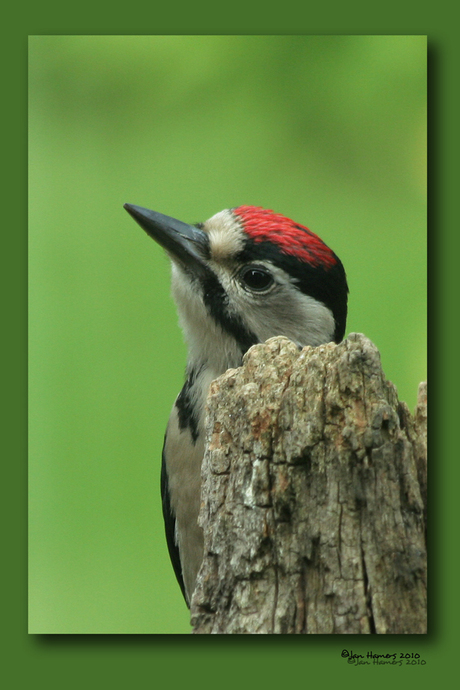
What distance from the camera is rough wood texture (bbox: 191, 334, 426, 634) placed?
271cm

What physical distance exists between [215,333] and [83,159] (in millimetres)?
979

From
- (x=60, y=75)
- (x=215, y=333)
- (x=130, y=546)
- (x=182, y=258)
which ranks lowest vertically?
(x=130, y=546)

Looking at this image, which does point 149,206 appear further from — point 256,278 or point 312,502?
point 312,502

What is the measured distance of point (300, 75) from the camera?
373cm

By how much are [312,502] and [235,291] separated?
43.2 inches

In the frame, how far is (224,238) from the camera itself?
3.56m

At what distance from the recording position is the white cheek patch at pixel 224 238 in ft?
11.6

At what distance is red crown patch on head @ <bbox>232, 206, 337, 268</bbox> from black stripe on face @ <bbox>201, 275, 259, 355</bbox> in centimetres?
26

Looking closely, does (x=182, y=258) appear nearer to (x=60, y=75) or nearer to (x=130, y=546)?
(x=60, y=75)

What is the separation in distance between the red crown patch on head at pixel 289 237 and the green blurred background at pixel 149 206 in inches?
8.9

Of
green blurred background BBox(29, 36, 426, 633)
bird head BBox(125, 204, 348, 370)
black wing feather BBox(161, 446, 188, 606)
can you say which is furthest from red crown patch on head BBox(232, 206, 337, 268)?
black wing feather BBox(161, 446, 188, 606)

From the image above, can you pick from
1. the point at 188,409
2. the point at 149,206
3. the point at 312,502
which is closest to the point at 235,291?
the point at 188,409

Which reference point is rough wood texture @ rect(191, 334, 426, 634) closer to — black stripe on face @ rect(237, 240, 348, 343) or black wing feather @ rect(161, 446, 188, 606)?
black stripe on face @ rect(237, 240, 348, 343)
